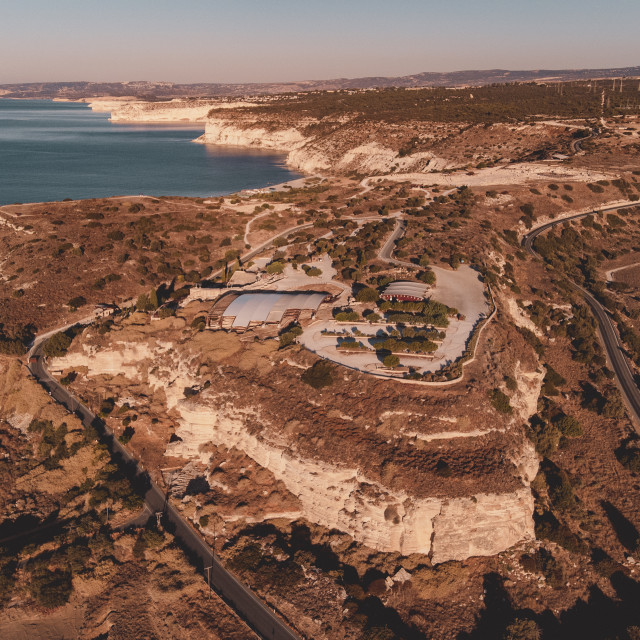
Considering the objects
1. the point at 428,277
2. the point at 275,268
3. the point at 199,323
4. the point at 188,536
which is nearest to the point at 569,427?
the point at 428,277

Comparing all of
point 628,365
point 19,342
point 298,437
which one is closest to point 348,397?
point 298,437

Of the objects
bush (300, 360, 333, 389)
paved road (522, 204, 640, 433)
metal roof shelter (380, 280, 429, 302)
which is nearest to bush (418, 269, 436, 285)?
metal roof shelter (380, 280, 429, 302)

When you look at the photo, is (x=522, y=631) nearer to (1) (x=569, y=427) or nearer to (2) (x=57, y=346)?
(1) (x=569, y=427)

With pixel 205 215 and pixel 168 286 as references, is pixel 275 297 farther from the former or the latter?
pixel 205 215

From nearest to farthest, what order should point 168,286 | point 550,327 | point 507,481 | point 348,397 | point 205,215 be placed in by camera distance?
point 507,481 < point 348,397 < point 550,327 < point 168,286 < point 205,215

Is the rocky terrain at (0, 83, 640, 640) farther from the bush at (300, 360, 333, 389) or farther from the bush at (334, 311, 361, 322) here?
the bush at (334, 311, 361, 322)

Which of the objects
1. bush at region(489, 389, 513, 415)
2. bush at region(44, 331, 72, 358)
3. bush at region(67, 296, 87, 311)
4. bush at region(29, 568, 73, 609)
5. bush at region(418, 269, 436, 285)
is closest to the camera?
bush at region(29, 568, 73, 609)
